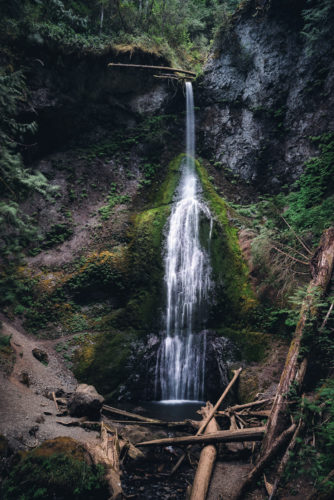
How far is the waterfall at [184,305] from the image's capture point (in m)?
8.64

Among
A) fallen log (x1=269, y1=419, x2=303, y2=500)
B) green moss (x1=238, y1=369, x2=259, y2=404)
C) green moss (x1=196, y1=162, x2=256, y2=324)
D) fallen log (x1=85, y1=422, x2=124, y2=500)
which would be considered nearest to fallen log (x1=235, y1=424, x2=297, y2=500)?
fallen log (x1=269, y1=419, x2=303, y2=500)

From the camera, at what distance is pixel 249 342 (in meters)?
8.32

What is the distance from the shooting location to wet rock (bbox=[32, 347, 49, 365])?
7996 millimetres

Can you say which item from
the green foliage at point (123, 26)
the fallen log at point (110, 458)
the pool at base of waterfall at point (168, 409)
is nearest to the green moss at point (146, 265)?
the pool at base of waterfall at point (168, 409)

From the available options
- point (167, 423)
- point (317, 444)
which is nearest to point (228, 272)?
point (167, 423)

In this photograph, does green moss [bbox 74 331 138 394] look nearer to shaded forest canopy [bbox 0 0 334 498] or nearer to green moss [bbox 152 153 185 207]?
shaded forest canopy [bbox 0 0 334 498]

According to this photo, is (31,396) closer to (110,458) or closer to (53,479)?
(110,458)

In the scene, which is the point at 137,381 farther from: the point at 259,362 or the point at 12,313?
the point at 12,313

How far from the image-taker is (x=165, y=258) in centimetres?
1038

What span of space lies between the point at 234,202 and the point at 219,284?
582 centimetres

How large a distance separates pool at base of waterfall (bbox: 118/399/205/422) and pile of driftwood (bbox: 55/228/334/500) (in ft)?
3.09

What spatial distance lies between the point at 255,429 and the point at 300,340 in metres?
1.79

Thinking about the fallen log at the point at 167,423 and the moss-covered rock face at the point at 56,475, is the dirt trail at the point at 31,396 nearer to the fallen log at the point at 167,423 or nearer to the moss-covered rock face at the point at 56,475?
the moss-covered rock face at the point at 56,475

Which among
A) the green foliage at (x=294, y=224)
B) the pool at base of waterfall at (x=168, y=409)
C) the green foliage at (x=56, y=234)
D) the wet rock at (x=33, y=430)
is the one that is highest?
the green foliage at (x=294, y=224)
